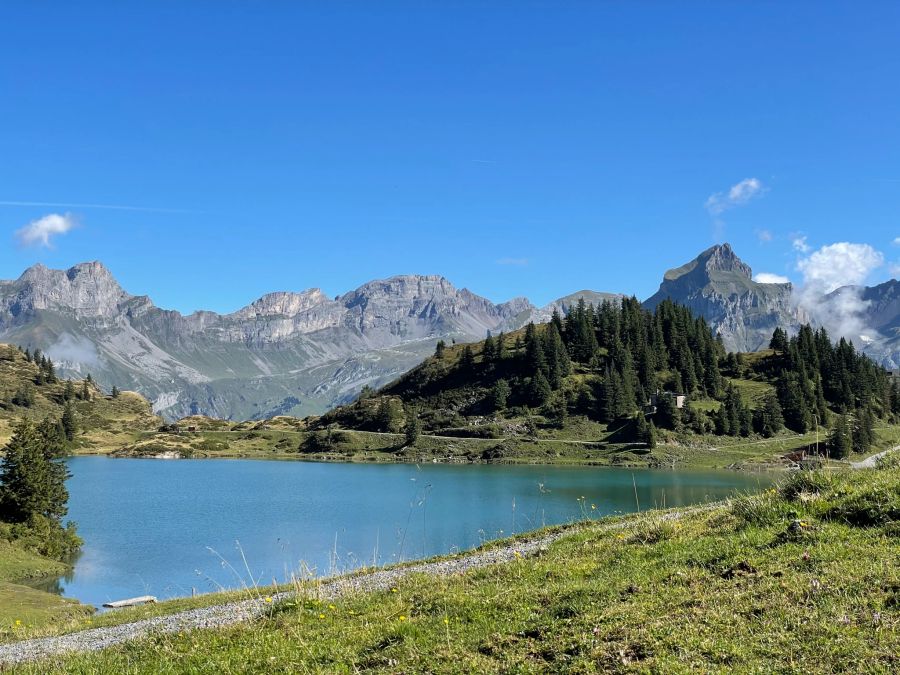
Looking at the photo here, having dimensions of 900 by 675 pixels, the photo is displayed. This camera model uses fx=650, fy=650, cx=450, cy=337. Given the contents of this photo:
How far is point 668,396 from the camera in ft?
599

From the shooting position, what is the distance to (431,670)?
31.7 ft

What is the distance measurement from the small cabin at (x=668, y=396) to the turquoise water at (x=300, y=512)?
41817 mm

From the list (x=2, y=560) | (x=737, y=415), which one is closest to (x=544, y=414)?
(x=737, y=415)

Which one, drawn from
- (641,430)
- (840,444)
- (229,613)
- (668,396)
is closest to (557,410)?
(641,430)

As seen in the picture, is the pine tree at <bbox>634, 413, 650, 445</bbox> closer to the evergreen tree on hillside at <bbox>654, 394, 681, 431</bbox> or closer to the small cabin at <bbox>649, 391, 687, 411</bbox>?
the evergreen tree on hillside at <bbox>654, 394, 681, 431</bbox>

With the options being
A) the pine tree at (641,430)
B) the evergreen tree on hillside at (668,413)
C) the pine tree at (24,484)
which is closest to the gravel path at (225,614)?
the pine tree at (24,484)

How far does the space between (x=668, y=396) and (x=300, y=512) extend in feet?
418

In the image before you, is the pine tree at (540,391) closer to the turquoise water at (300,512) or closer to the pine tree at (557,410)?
the pine tree at (557,410)

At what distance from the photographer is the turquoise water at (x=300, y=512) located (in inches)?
1938

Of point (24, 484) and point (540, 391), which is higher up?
point (540, 391)

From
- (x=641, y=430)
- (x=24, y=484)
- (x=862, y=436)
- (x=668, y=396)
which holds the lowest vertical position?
(x=862, y=436)

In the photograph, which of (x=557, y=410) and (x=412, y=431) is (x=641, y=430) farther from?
(x=412, y=431)

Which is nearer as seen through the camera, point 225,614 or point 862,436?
point 225,614

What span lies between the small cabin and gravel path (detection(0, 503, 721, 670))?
170 m
